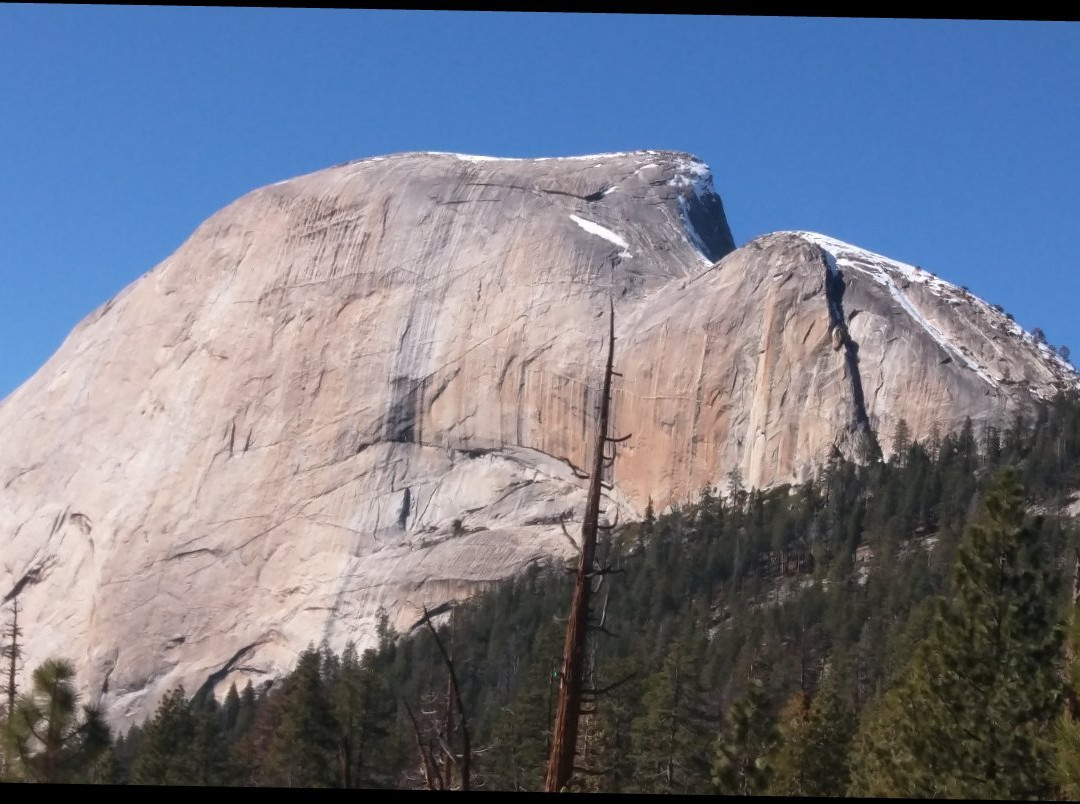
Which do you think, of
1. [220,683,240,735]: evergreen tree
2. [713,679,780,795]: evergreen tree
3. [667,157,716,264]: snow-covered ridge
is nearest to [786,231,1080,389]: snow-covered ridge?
[667,157,716,264]: snow-covered ridge

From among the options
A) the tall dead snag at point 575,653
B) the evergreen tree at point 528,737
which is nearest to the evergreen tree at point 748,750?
the evergreen tree at point 528,737

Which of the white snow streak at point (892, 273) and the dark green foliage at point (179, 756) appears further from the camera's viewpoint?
the white snow streak at point (892, 273)

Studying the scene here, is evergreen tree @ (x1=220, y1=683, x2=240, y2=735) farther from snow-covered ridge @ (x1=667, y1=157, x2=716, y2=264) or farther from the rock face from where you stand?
snow-covered ridge @ (x1=667, y1=157, x2=716, y2=264)

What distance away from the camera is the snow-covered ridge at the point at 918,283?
235 ft

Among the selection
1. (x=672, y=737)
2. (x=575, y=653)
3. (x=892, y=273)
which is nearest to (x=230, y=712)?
(x=672, y=737)

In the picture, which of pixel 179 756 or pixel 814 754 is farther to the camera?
pixel 179 756

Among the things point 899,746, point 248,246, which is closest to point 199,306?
point 248,246

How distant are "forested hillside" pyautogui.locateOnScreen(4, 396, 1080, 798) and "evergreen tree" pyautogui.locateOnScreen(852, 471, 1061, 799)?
3 centimetres

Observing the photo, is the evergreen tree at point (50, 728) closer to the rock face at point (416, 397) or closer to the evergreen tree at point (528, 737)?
the evergreen tree at point (528, 737)

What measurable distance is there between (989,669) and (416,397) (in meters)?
53.6

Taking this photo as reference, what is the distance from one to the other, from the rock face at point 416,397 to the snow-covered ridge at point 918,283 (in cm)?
27

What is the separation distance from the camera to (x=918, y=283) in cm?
7506

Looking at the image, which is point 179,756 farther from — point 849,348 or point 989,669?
point 849,348

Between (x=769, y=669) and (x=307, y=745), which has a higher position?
(x=769, y=669)
